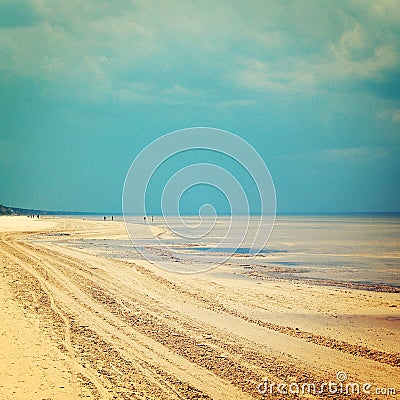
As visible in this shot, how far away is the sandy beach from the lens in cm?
755

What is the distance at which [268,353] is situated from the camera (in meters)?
9.53

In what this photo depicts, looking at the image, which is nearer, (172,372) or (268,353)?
(172,372)

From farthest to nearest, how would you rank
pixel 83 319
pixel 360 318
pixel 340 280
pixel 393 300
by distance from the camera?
pixel 340 280, pixel 393 300, pixel 360 318, pixel 83 319

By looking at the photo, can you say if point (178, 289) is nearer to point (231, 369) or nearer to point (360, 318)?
point (360, 318)

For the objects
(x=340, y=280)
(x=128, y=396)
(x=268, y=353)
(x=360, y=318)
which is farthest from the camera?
(x=340, y=280)

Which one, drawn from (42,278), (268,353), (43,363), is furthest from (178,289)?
(43,363)

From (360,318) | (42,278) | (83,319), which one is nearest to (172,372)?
(83,319)

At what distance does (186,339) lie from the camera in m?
10.4

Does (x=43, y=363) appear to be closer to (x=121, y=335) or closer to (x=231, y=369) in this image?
(x=121, y=335)

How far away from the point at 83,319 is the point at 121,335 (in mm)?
1757

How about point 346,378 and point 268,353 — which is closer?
point 346,378

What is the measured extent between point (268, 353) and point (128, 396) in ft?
12.2

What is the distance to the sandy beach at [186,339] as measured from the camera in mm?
7547

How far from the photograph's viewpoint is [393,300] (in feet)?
53.0
